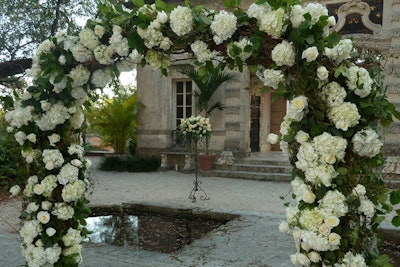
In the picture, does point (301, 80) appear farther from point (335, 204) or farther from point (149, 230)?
point (149, 230)

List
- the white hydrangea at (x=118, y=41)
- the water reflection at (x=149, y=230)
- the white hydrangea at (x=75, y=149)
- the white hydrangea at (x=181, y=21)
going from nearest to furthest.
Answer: the white hydrangea at (x=181, y=21) < the white hydrangea at (x=118, y=41) < the white hydrangea at (x=75, y=149) < the water reflection at (x=149, y=230)

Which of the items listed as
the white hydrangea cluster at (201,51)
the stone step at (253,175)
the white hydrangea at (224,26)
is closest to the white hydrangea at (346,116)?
the white hydrangea at (224,26)

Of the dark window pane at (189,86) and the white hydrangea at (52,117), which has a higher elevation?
the dark window pane at (189,86)

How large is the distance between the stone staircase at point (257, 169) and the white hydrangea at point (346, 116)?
7.63 m

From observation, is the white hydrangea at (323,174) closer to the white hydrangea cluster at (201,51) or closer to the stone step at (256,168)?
the white hydrangea cluster at (201,51)

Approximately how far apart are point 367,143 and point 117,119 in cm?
1150

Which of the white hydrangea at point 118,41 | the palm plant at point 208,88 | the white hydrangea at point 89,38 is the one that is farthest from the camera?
the palm plant at point 208,88

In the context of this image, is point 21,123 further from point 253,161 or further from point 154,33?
point 253,161

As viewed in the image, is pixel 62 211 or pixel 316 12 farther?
pixel 62 211

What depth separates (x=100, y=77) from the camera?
2.91 meters

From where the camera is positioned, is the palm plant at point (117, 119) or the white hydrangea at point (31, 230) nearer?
the white hydrangea at point (31, 230)

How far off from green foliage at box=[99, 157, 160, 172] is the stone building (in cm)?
51

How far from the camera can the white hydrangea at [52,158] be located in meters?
2.94

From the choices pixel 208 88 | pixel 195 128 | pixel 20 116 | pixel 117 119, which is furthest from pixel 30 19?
pixel 20 116
